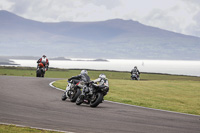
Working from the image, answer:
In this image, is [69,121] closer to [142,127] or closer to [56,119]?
[56,119]

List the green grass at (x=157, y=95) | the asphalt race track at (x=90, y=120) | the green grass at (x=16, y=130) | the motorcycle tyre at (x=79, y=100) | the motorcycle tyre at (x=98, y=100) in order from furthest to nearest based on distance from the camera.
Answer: the green grass at (x=157, y=95) < the motorcycle tyre at (x=79, y=100) < the motorcycle tyre at (x=98, y=100) < the asphalt race track at (x=90, y=120) < the green grass at (x=16, y=130)

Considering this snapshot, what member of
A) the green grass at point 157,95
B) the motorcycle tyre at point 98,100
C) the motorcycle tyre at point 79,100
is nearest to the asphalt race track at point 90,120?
the motorcycle tyre at point 98,100

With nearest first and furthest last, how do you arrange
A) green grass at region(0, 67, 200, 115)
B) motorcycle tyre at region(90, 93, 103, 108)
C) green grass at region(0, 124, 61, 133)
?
green grass at region(0, 124, 61, 133)
motorcycle tyre at region(90, 93, 103, 108)
green grass at region(0, 67, 200, 115)

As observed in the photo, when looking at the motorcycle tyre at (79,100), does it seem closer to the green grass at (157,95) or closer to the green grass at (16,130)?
the green grass at (157,95)

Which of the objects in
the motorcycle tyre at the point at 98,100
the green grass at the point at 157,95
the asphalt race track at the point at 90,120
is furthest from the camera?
the green grass at the point at 157,95

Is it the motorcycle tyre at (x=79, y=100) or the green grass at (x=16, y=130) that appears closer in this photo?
the green grass at (x=16, y=130)

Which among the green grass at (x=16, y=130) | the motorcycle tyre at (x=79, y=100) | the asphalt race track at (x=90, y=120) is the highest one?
the motorcycle tyre at (x=79, y=100)

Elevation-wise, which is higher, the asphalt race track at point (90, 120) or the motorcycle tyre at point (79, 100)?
the motorcycle tyre at point (79, 100)

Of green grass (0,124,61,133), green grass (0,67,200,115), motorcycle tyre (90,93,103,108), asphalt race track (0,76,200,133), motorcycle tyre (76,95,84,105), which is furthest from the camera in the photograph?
green grass (0,67,200,115)

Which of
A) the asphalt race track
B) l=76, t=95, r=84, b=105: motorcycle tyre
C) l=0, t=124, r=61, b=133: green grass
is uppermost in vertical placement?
l=76, t=95, r=84, b=105: motorcycle tyre

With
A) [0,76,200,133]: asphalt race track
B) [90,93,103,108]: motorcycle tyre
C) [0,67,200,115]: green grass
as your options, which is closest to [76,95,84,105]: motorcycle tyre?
[90,93,103,108]: motorcycle tyre

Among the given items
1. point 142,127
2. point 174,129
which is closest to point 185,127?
point 174,129

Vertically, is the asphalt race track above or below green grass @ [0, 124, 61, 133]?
above

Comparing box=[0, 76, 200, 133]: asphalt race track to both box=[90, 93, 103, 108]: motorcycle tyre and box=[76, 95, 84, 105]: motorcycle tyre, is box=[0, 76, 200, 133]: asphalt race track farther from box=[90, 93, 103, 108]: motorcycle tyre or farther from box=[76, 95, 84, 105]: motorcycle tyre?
box=[76, 95, 84, 105]: motorcycle tyre
